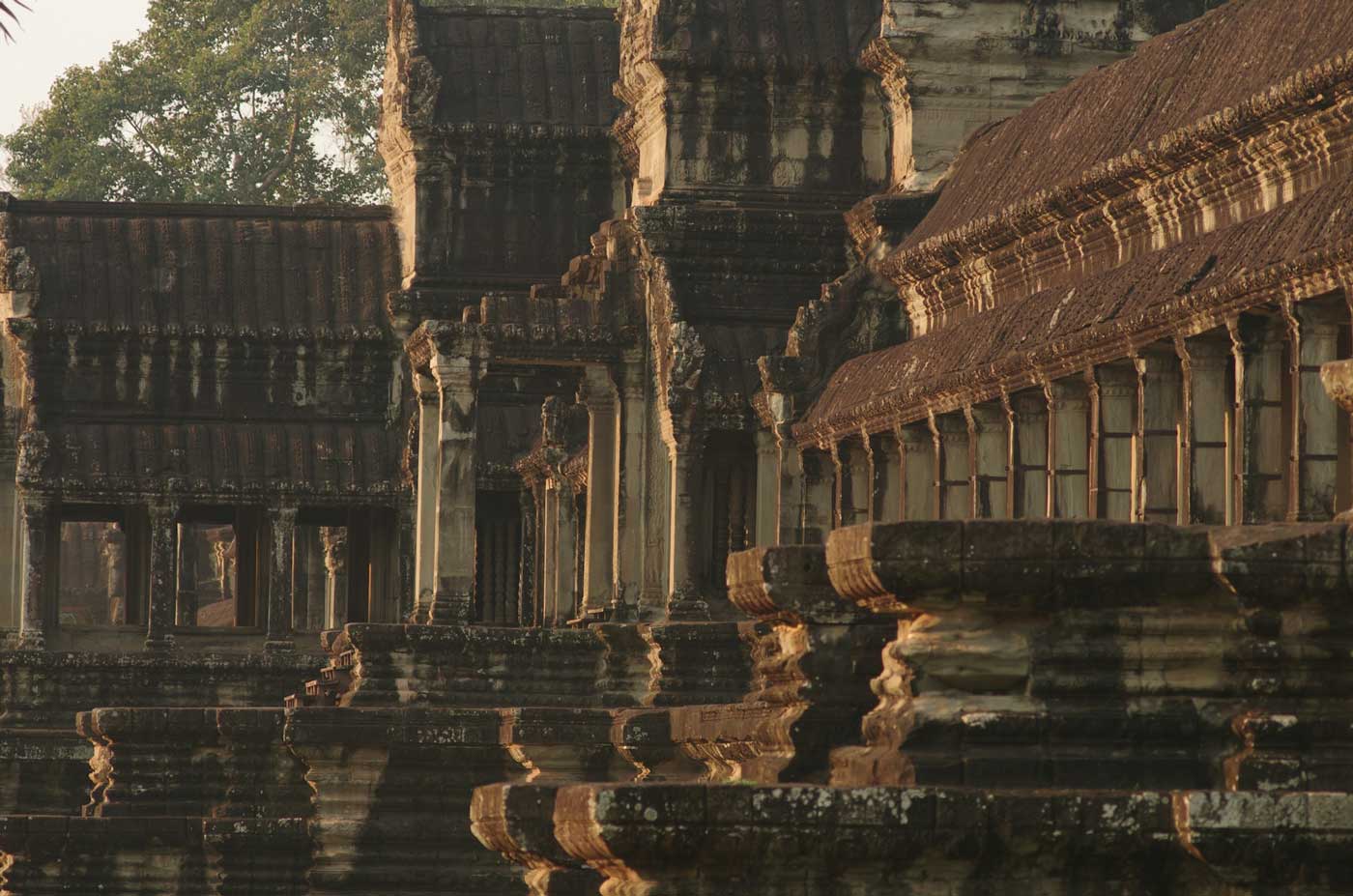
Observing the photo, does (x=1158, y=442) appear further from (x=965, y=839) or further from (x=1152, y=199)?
(x=965, y=839)

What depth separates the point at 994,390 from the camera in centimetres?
2488

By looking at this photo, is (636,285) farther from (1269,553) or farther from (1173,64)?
(1269,553)

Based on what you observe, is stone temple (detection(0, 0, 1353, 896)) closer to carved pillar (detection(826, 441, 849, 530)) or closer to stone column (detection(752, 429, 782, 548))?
carved pillar (detection(826, 441, 849, 530))

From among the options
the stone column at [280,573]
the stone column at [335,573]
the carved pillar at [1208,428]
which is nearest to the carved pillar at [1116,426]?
the carved pillar at [1208,428]

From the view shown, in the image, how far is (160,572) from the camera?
39781mm

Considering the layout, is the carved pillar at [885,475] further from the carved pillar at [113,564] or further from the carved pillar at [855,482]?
the carved pillar at [113,564]

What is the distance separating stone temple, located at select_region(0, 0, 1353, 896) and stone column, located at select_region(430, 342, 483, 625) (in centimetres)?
4

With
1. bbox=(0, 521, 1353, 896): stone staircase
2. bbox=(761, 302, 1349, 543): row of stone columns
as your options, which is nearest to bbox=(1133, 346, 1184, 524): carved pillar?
bbox=(761, 302, 1349, 543): row of stone columns

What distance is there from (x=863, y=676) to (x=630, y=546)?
17.2m

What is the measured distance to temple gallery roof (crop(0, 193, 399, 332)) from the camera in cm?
4069

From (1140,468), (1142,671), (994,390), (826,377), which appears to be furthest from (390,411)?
(1142,671)

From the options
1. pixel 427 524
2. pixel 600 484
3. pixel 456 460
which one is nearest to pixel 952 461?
pixel 456 460

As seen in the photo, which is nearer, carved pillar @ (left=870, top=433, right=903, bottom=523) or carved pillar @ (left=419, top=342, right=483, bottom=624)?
carved pillar @ (left=870, top=433, right=903, bottom=523)

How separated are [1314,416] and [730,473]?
Answer: 39.5 ft
